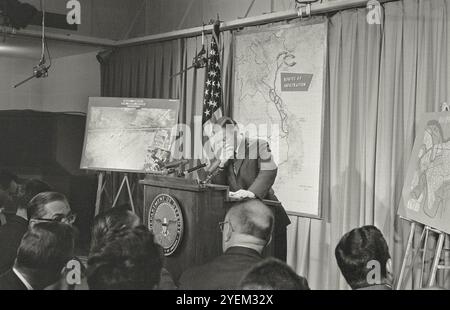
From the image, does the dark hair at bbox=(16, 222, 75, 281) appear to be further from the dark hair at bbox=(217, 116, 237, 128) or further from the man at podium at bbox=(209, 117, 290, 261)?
the dark hair at bbox=(217, 116, 237, 128)

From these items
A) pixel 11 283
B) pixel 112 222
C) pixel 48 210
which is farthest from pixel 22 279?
pixel 48 210

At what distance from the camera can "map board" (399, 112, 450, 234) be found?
3.23 m

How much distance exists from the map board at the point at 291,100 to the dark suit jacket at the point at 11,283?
7.90 feet

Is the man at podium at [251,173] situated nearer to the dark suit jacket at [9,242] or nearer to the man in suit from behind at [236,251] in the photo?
the man in suit from behind at [236,251]

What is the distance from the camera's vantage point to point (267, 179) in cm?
380

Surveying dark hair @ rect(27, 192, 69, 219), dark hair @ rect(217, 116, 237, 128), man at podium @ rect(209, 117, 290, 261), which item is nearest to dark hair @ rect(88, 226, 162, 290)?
dark hair @ rect(27, 192, 69, 219)

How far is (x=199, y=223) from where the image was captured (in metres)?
3.13

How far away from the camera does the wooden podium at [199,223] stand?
3.12 meters

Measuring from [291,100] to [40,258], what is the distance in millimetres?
2512

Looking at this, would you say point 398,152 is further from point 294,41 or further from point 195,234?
point 195,234
